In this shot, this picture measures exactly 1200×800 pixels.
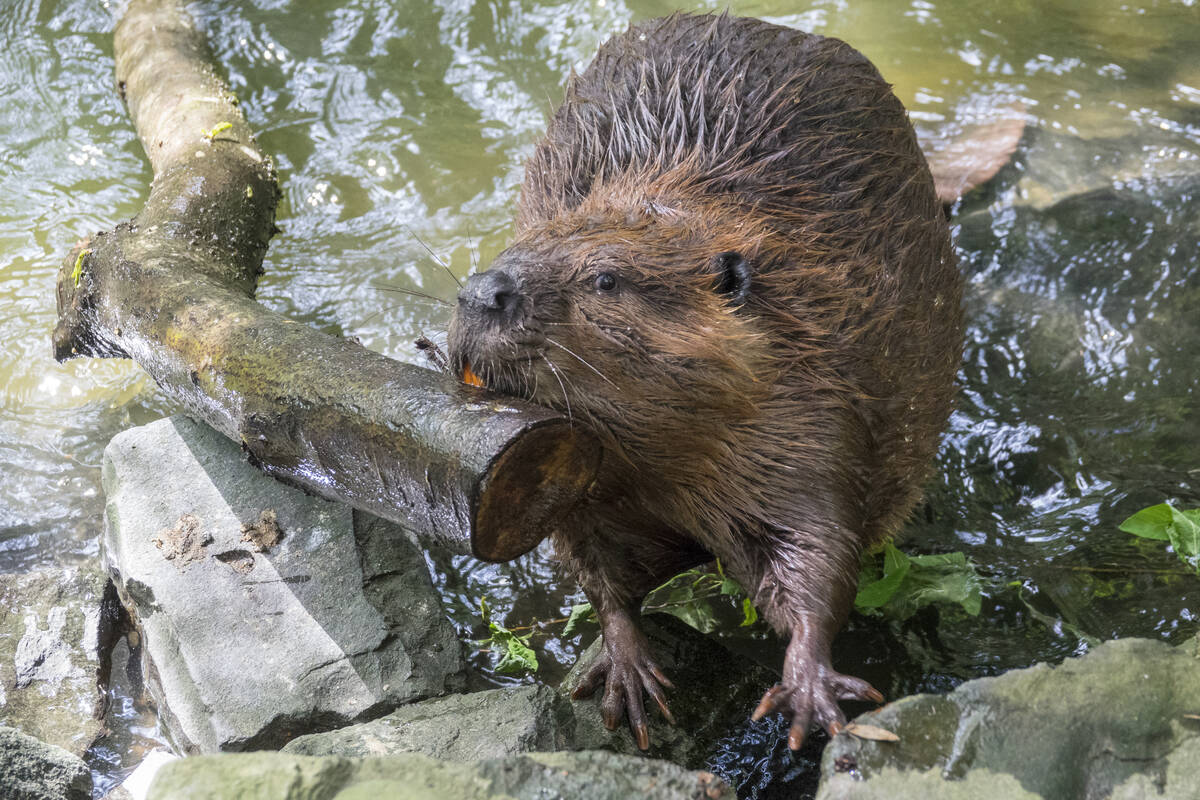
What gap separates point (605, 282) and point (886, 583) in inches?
52.0

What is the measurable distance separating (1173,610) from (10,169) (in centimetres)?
482

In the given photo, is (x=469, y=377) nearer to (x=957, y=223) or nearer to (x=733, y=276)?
(x=733, y=276)

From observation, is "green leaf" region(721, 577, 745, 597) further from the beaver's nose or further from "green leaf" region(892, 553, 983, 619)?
the beaver's nose

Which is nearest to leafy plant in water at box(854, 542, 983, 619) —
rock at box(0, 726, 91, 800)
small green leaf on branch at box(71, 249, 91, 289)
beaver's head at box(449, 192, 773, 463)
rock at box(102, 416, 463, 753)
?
beaver's head at box(449, 192, 773, 463)

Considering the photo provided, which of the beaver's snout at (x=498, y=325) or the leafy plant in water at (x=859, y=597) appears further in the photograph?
the leafy plant in water at (x=859, y=597)

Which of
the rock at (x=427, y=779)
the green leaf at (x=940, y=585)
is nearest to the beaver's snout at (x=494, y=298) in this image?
the rock at (x=427, y=779)

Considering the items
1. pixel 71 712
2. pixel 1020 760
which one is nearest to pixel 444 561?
pixel 71 712

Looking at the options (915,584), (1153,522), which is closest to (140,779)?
(915,584)

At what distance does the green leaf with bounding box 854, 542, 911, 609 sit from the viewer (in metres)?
3.07

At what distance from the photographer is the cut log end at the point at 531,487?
206 cm

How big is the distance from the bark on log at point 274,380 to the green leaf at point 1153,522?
5.21 feet

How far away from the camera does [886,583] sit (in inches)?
122

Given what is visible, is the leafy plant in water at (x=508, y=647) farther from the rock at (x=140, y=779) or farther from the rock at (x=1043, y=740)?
the rock at (x=1043, y=740)

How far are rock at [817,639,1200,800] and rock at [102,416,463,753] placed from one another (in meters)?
1.33
